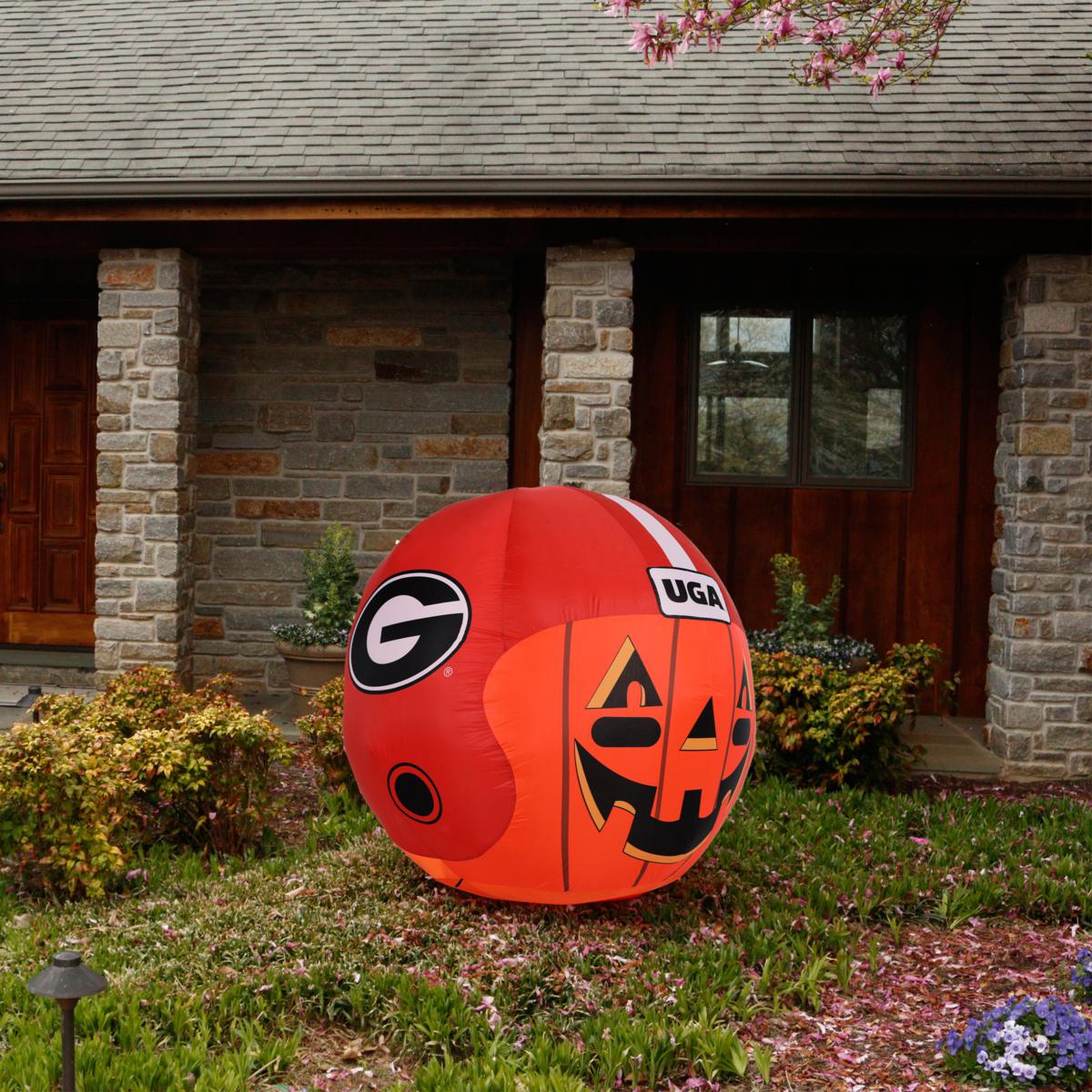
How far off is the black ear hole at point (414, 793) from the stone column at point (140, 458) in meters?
3.47

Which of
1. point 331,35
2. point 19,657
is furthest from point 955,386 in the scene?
point 19,657

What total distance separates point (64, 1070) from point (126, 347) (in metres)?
5.19

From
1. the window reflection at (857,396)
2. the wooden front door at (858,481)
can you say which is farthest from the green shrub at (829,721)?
the window reflection at (857,396)

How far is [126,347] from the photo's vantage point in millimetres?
7078

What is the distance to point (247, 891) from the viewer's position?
14.4ft

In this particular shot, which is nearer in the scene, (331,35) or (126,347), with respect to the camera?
(126,347)

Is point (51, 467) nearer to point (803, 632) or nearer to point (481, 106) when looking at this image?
point (481, 106)

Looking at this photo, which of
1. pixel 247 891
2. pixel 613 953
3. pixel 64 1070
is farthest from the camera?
pixel 247 891

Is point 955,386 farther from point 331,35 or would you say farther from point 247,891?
point 247,891

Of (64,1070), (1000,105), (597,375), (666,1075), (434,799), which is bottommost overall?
(666,1075)

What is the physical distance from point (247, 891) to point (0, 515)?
5.25m

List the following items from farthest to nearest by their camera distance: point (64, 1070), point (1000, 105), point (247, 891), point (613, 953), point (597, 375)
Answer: point (1000, 105) < point (597, 375) < point (247, 891) < point (613, 953) < point (64, 1070)

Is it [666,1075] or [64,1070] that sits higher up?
[64,1070]

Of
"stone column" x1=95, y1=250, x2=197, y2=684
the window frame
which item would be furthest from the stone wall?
the window frame
